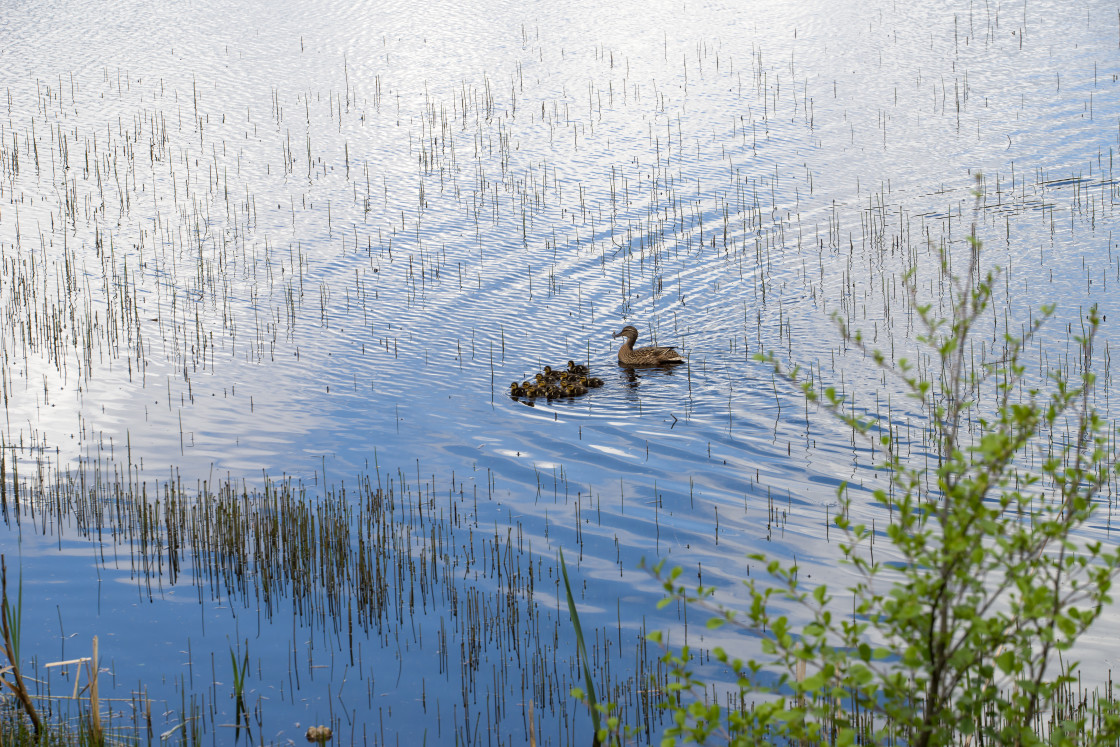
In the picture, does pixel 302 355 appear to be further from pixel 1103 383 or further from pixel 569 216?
pixel 1103 383

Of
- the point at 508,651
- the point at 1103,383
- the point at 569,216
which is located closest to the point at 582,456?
the point at 508,651

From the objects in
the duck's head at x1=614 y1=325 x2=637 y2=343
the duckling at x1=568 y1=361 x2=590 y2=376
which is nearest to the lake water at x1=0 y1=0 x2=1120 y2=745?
the duckling at x1=568 y1=361 x2=590 y2=376

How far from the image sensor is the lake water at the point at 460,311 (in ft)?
25.4

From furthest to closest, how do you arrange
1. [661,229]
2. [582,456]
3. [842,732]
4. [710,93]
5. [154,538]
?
[710,93] → [661,229] → [582,456] → [154,538] → [842,732]

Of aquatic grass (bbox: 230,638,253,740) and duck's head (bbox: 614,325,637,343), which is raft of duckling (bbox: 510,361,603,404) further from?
aquatic grass (bbox: 230,638,253,740)

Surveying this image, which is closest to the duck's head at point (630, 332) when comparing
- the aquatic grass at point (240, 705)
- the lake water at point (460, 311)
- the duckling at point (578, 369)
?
the lake water at point (460, 311)

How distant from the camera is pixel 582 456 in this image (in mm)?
11203

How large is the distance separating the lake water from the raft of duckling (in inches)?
5.4

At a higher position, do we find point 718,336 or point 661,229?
point 661,229

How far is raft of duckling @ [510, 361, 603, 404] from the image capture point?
12.9 meters

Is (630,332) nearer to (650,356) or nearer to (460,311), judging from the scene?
(650,356)

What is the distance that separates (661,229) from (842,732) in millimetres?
15891

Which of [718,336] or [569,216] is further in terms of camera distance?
[569,216]

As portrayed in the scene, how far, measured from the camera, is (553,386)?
42.5 feet
